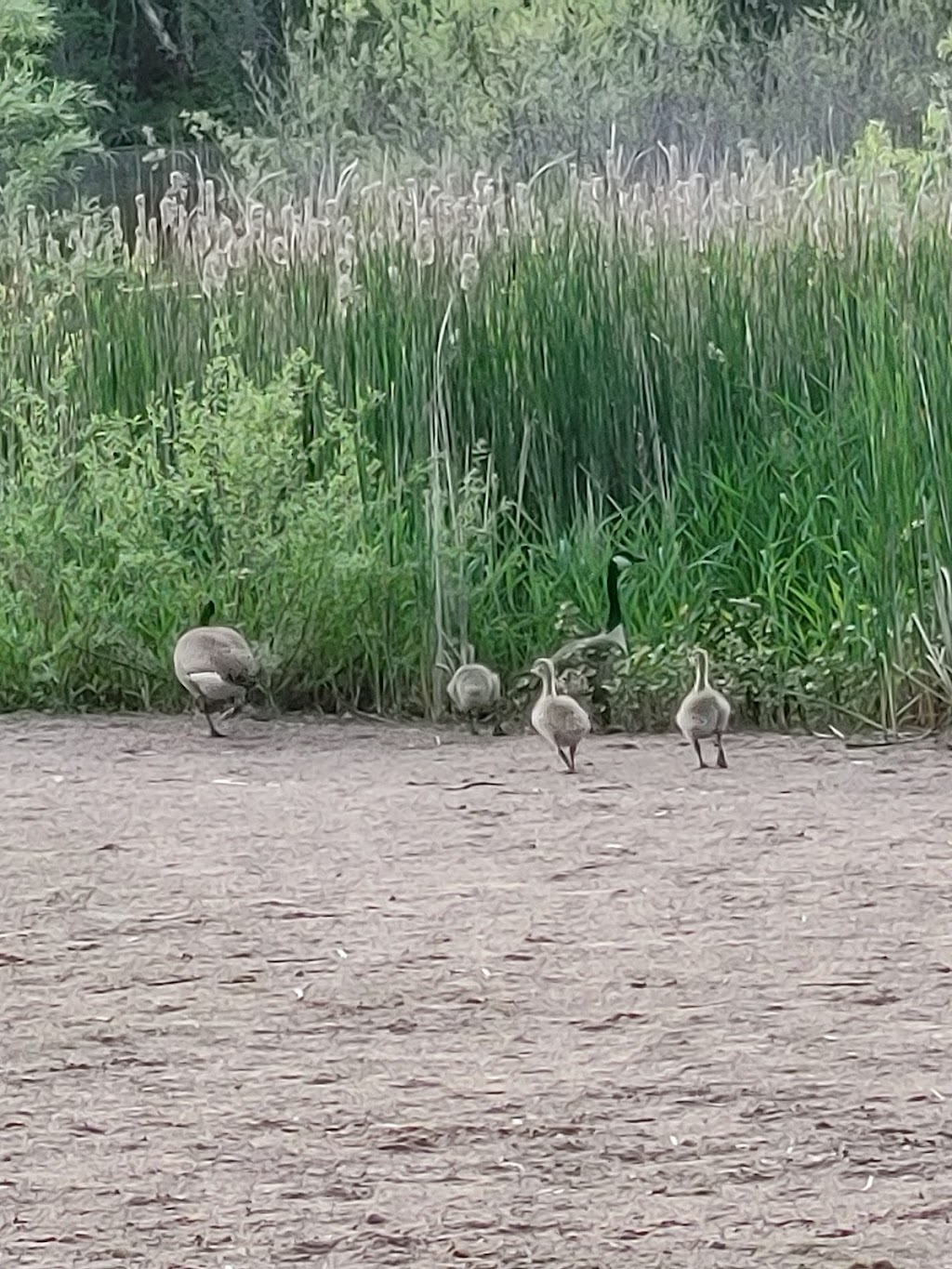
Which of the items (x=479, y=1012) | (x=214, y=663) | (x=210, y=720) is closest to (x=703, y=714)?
(x=214, y=663)

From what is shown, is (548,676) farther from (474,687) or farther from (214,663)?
(214,663)

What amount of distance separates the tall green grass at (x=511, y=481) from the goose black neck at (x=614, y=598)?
153 millimetres

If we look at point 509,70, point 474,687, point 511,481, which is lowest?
point 474,687

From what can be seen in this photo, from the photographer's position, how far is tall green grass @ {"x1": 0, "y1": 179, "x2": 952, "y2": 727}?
25.7 feet

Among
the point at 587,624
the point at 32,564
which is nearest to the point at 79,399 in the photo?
the point at 32,564

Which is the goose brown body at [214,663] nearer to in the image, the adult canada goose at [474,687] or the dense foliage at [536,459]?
the dense foliage at [536,459]

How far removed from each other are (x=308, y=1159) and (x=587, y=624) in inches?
177

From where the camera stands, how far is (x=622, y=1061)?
4.12 metres

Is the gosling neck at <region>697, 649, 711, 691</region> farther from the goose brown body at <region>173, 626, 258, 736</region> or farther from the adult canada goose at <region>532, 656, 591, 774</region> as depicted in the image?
the goose brown body at <region>173, 626, 258, 736</region>

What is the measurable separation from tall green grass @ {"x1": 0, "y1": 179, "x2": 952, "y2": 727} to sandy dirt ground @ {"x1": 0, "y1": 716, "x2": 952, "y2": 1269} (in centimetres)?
89

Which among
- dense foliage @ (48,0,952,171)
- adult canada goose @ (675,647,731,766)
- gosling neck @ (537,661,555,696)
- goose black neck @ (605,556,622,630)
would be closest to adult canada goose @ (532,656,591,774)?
gosling neck @ (537,661,555,696)

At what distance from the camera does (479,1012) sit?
446 centimetres

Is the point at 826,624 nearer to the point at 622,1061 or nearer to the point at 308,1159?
the point at 622,1061

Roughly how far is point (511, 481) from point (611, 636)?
3.46 ft
